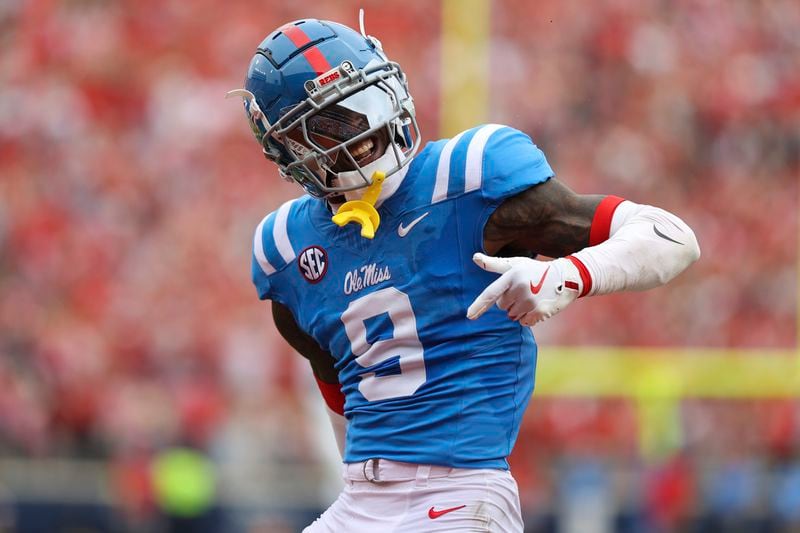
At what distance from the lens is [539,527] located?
7590 mm

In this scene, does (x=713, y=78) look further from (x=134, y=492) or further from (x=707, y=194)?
(x=134, y=492)

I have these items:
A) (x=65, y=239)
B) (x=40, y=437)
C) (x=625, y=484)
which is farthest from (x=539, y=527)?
(x=65, y=239)

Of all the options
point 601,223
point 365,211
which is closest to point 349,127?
point 365,211

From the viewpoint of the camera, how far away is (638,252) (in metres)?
2.62

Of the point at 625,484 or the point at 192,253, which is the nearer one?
the point at 625,484

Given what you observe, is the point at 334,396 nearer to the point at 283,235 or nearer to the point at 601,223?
the point at 283,235

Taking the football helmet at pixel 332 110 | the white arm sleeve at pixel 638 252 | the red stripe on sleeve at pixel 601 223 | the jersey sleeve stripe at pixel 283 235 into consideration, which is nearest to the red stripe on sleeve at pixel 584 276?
the white arm sleeve at pixel 638 252

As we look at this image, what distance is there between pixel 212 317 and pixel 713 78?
156 inches

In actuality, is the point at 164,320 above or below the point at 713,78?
below

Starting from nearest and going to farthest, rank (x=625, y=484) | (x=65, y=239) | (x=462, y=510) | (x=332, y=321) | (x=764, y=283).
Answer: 1. (x=462, y=510)
2. (x=332, y=321)
3. (x=625, y=484)
4. (x=65, y=239)
5. (x=764, y=283)

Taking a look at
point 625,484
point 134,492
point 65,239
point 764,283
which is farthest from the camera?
point 764,283

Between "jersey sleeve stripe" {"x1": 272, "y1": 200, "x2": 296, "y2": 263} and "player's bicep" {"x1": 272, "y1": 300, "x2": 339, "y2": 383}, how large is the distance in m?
0.15

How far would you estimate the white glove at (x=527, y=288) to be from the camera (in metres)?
2.47

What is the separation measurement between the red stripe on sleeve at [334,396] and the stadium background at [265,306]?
4.22 m
